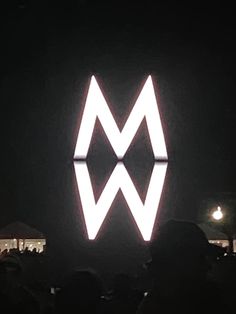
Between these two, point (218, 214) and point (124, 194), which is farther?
point (218, 214)

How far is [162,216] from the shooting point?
988cm

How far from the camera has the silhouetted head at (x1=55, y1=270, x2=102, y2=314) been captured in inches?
97.1

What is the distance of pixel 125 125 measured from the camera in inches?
371

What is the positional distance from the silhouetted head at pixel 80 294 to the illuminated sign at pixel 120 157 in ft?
20.8

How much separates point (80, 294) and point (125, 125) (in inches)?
276

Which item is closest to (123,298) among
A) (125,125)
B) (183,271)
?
(183,271)

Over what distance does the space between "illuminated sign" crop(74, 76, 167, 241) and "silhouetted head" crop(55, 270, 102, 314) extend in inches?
249

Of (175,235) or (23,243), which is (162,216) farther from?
(175,235)

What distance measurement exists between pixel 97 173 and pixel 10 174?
4.20 m

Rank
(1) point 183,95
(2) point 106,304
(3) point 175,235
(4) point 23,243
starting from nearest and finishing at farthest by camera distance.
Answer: (3) point 175,235 < (2) point 106,304 < (4) point 23,243 < (1) point 183,95

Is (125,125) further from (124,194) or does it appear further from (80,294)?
(80,294)

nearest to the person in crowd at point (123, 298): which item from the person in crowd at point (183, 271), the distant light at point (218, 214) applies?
the person in crowd at point (183, 271)

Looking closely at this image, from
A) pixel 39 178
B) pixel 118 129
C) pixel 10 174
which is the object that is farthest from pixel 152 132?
pixel 10 174

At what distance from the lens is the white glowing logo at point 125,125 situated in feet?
30.7
